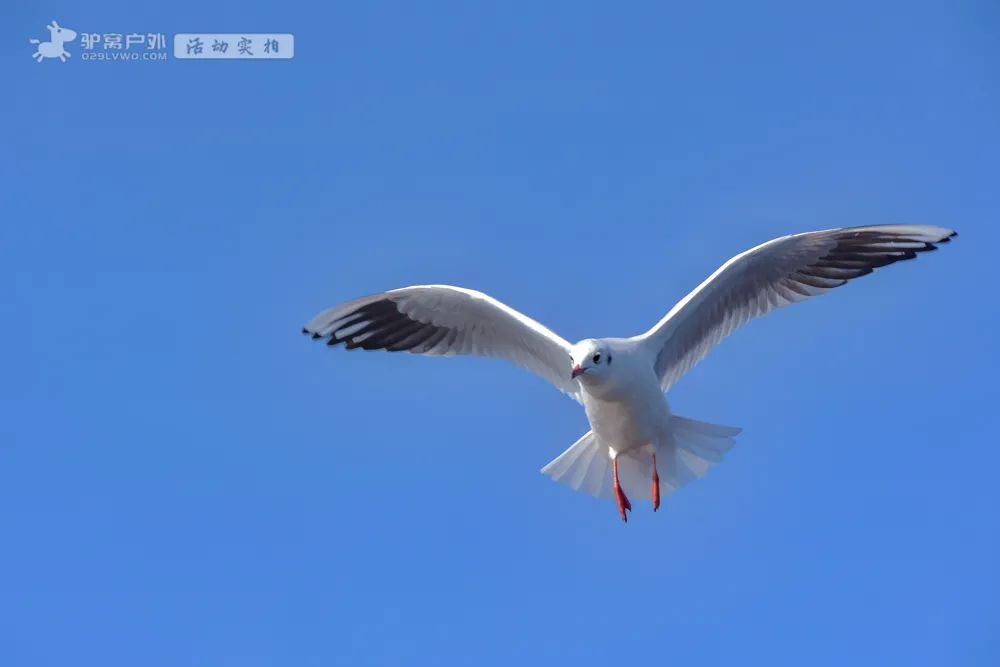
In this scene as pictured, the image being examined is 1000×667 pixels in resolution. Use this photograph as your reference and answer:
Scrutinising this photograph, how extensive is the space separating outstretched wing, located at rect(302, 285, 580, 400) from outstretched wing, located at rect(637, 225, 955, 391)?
79cm

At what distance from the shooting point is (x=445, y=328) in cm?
892

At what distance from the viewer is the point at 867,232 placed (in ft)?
27.6

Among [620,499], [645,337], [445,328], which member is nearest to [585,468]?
[620,499]

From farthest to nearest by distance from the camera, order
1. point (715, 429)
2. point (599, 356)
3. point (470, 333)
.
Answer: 1. point (470, 333)
2. point (715, 429)
3. point (599, 356)

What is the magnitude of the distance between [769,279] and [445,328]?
2.40 meters

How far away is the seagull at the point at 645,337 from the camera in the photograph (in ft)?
26.3

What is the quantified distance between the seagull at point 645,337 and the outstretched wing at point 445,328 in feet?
0.03

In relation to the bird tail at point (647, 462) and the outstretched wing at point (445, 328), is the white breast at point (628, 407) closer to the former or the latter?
the bird tail at point (647, 462)

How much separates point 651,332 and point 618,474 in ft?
3.46

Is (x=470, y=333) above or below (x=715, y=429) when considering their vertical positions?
above

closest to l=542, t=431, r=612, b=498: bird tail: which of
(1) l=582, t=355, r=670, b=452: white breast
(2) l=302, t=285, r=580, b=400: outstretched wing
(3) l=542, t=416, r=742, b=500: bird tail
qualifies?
(3) l=542, t=416, r=742, b=500: bird tail

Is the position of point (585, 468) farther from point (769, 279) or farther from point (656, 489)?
point (769, 279)

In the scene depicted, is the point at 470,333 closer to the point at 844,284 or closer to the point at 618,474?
the point at 618,474

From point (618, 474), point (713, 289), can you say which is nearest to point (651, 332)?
point (713, 289)
